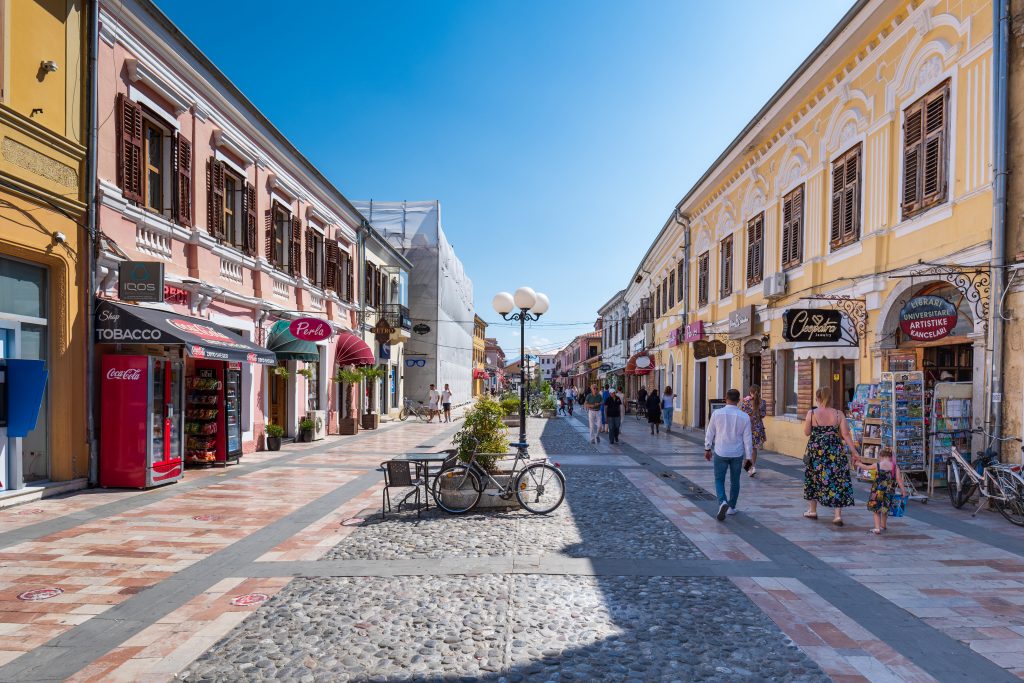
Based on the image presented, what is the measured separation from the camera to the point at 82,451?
936 centimetres

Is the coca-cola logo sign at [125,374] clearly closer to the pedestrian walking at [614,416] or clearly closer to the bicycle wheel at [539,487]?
the bicycle wheel at [539,487]

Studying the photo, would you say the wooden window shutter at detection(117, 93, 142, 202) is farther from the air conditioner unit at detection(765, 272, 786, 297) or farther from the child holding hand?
the air conditioner unit at detection(765, 272, 786, 297)

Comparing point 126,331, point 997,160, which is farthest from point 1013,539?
point 126,331

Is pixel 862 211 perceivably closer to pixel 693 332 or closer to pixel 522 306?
pixel 522 306

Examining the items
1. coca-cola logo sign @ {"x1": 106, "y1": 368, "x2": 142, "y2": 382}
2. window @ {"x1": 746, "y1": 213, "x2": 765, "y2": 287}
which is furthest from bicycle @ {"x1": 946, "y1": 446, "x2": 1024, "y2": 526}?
coca-cola logo sign @ {"x1": 106, "y1": 368, "x2": 142, "y2": 382}

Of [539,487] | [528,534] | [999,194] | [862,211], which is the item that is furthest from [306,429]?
[999,194]

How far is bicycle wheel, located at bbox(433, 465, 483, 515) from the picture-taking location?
832 centimetres

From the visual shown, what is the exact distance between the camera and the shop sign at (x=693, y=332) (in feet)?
69.8

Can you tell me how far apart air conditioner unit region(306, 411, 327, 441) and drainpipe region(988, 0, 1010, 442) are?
48.3 feet

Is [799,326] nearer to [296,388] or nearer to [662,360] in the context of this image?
[296,388]

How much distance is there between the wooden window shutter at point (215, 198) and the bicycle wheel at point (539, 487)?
329 inches

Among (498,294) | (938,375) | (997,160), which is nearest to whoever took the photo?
(997,160)

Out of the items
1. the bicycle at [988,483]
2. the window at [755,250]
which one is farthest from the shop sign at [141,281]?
the window at [755,250]

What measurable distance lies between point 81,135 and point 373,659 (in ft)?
29.2
